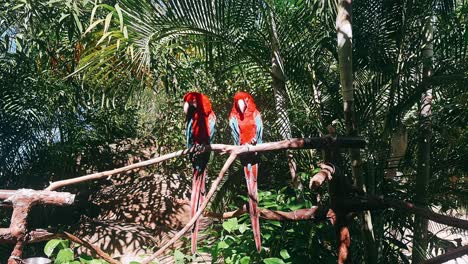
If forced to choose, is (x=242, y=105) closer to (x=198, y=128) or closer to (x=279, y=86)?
(x=198, y=128)

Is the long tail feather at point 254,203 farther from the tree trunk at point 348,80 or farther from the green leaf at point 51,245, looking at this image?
the green leaf at point 51,245

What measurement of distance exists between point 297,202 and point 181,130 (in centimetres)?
225

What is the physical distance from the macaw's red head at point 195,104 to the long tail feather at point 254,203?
0.57 metres

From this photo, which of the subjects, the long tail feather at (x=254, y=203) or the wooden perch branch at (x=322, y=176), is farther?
the long tail feather at (x=254, y=203)

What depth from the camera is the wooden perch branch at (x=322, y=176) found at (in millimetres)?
1483

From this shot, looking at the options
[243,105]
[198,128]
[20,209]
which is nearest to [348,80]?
[243,105]

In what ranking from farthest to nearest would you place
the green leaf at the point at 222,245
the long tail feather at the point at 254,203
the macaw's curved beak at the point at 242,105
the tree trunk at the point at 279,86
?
the tree trunk at the point at 279,86
the macaw's curved beak at the point at 242,105
the green leaf at the point at 222,245
the long tail feather at the point at 254,203

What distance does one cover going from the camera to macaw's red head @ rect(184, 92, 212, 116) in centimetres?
236

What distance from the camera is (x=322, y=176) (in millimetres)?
1546

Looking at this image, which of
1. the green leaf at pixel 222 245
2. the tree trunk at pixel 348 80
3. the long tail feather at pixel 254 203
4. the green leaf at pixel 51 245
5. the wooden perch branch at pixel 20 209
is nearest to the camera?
the wooden perch branch at pixel 20 209

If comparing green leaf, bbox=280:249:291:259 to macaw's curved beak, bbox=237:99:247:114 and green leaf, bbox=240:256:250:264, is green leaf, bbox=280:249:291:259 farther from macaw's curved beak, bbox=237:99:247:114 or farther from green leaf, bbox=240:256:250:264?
macaw's curved beak, bbox=237:99:247:114

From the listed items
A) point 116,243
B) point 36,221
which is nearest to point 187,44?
point 116,243

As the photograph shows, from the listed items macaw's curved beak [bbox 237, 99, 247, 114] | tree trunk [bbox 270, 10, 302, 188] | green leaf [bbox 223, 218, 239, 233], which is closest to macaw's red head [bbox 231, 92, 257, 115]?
macaw's curved beak [bbox 237, 99, 247, 114]

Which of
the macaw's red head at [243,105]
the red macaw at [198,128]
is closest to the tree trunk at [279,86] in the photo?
the macaw's red head at [243,105]
